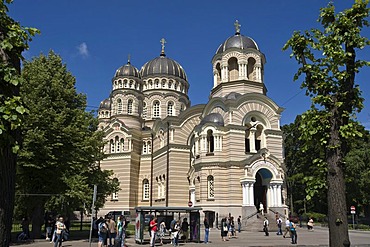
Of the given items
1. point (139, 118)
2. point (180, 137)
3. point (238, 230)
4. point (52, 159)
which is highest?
point (139, 118)

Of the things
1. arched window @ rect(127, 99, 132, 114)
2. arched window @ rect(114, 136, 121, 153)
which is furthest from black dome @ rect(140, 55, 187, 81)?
arched window @ rect(114, 136, 121, 153)

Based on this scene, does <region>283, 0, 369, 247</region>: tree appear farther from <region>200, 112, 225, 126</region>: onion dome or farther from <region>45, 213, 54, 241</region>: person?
<region>200, 112, 225, 126</region>: onion dome

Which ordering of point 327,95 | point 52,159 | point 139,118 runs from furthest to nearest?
1. point 139,118
2. point 52,159
3. point 327,95

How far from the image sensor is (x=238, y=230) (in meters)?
28.8

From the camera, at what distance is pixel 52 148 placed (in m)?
20.8

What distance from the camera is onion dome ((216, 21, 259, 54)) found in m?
36.5

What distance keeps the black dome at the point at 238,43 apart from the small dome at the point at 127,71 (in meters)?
15.2

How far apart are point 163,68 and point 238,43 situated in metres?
16.1

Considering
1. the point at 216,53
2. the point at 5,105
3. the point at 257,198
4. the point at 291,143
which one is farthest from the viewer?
the point at 291,143

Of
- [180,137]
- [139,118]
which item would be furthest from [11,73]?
[139,118]

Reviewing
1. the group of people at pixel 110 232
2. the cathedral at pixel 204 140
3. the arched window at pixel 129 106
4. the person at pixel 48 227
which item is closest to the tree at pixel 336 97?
the group of people at pixel 110 232

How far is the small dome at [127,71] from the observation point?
48.7 metres

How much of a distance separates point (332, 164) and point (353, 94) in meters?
1.99

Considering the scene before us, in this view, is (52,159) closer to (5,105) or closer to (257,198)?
(5,105)
